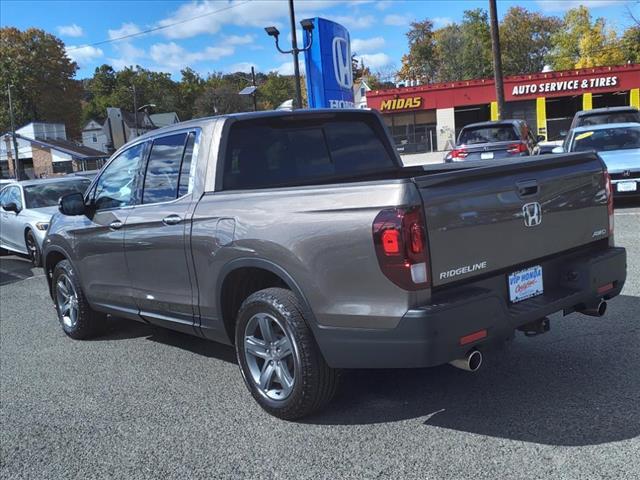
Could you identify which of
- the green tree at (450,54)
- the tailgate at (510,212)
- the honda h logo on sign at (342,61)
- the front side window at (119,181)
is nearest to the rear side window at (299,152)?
the front side window at (119,181)

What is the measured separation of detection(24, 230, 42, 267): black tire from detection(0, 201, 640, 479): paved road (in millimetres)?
5994

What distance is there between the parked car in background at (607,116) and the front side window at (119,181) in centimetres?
1251

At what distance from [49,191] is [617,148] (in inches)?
432

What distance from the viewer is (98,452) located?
361cm

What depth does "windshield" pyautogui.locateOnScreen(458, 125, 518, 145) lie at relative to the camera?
14675 millimetres

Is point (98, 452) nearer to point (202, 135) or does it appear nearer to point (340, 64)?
point (202, 135)

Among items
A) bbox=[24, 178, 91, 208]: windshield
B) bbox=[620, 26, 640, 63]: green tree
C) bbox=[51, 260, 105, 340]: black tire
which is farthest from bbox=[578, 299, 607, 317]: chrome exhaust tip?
bbox=[620, 26, 640, 63]: green tree

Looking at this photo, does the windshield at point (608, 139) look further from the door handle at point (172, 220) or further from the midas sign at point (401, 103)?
the midas sign at point (401, 103)

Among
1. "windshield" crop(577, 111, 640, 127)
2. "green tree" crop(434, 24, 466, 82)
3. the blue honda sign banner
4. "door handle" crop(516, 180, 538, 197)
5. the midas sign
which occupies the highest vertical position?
"green tree" crop(434, 24, 466, 82)

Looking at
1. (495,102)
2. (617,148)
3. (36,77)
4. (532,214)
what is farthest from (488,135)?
(36,77)

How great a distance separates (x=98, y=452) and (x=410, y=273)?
214 cm

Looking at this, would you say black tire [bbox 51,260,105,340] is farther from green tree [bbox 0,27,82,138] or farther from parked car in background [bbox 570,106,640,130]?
Result: green tree [bbox 0,27,82,138]

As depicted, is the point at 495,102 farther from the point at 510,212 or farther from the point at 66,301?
the point at 510,212

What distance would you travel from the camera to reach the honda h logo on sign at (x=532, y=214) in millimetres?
3551
